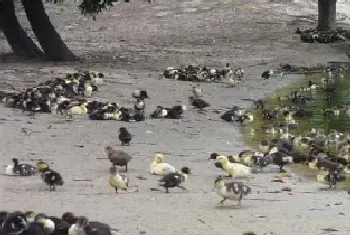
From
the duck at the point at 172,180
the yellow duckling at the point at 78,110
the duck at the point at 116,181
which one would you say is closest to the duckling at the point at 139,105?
the yellow duckling at the point at 78,110

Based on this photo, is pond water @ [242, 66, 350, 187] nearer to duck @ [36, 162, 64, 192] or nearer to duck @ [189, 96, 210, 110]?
duck @ [189, 96, 210, 110]

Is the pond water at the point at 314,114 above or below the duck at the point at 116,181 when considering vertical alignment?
above

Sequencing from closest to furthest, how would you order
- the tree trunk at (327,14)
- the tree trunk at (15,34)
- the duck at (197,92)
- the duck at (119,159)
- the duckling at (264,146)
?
the duck at (119,159)
the duckling at (264,146)
the duck at (197,92)
the tree trunk at (15,34)
the tree trunk at (327,14)

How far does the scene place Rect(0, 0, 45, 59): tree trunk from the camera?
78.1 ft

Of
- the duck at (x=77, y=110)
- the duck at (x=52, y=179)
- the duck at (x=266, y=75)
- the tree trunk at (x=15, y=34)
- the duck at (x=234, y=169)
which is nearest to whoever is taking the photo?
the duck at (x=52, y=179)

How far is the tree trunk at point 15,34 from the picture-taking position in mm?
23797

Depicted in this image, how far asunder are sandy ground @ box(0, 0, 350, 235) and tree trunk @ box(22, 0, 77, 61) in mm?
931

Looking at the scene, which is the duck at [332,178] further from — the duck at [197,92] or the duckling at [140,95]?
the duck at [197,92]

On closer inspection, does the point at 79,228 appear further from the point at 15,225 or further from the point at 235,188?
the point at 235,188

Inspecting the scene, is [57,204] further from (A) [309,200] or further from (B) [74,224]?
(A) [309,200]

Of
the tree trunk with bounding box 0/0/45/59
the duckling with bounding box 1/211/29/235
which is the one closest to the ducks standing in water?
the duckling with bounding box 1/211/29/235

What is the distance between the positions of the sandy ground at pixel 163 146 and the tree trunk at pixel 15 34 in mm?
1705

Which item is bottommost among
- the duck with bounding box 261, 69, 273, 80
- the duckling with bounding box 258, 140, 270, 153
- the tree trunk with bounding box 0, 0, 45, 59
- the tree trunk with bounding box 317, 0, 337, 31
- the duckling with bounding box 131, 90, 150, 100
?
the duckling with bounding box 258, 140, 270, 153

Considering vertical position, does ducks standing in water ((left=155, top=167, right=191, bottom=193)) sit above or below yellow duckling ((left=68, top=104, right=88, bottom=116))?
below
